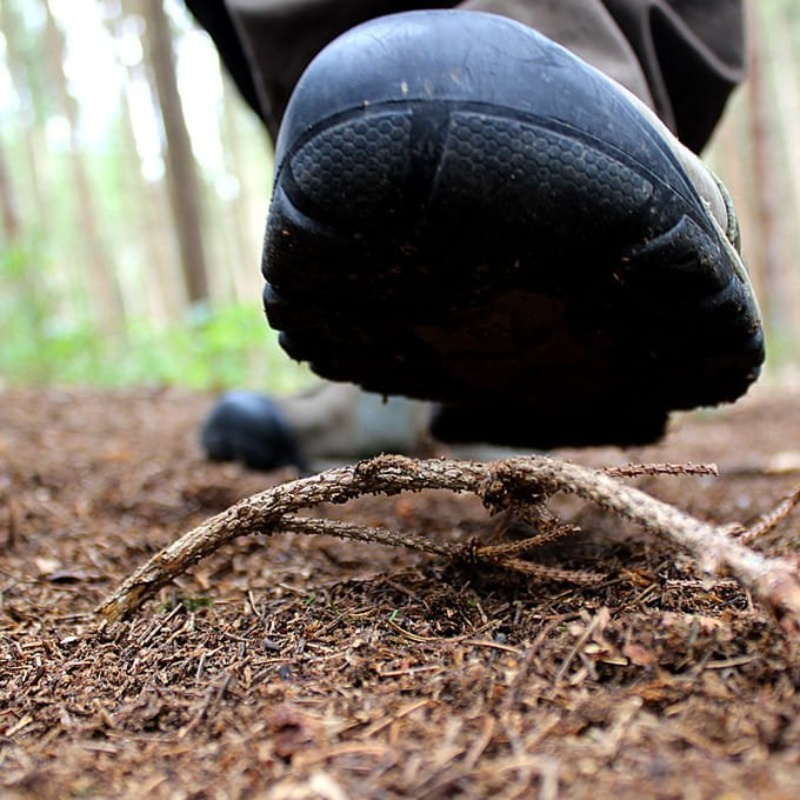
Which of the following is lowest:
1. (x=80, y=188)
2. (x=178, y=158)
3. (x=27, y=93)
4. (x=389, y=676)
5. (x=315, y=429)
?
(x=315, y=429)

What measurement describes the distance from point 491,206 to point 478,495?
0.30 meters

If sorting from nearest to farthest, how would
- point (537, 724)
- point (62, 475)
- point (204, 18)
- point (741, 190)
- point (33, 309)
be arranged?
point (537, 724) < point (204, 18) < point (62, 475) < point (33, 309) < point (741, 190)

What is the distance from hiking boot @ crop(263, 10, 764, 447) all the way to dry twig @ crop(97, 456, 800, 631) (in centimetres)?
23

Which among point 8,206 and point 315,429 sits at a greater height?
point 8,206

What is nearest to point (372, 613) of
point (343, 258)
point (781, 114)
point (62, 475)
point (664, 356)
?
point (343, 258)

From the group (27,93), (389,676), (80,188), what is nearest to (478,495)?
(389,676)

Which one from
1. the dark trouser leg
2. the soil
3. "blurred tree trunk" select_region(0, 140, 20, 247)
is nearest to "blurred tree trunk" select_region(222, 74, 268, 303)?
"blurred tree trunk" select_region(0, 140, 20, 247)

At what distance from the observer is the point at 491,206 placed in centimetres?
84

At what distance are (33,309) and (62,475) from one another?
3031 millimetres

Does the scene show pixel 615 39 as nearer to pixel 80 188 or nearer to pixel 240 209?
pixel 80 188

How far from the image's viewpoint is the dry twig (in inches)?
25.8

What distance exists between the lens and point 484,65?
0.84 metres

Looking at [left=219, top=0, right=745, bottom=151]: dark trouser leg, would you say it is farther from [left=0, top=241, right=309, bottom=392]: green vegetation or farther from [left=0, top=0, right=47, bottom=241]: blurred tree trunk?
[left=0, top=0, right=47, bottom=241]: blurred tree trunk

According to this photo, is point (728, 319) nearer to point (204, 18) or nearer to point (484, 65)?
point (484, 65)
